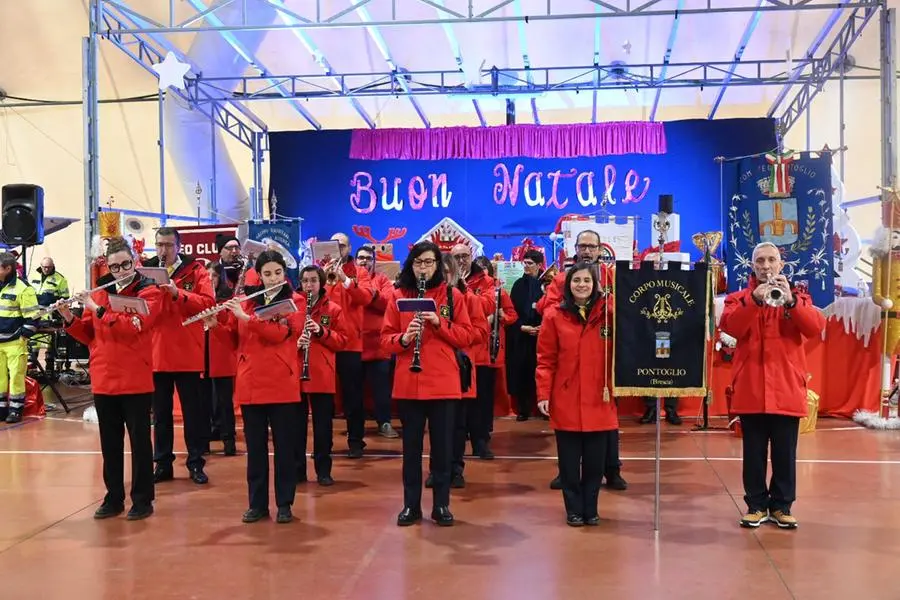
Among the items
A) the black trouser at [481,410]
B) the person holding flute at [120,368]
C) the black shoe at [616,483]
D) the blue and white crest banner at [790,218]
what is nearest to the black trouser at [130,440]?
the person holding flute at [120,368]

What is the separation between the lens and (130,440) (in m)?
4.91

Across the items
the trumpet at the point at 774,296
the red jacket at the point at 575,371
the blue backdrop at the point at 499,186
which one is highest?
the blue backdrop at the point at 499,186

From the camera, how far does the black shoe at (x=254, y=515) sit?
4809 mm

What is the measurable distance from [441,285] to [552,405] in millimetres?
904

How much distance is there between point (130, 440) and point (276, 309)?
4.03 ft

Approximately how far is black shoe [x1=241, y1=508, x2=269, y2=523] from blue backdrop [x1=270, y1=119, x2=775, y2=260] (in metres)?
10.3

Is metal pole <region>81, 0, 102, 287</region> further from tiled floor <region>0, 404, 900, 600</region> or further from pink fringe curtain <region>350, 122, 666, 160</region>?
pink fringe curtain <region>350, 122, 666, 160</region>

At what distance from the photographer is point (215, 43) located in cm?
1323

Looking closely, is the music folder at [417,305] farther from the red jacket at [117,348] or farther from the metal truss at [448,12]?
the metal truss at [448,12]

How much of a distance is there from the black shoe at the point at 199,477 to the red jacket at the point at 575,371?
2574 millimetres

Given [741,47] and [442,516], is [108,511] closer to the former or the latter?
[442,516]

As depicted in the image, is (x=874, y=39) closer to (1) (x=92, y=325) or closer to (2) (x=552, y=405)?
(2) (x=552, y=405)

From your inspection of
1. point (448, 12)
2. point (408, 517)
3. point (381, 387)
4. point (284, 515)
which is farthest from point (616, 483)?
point (448, 12)

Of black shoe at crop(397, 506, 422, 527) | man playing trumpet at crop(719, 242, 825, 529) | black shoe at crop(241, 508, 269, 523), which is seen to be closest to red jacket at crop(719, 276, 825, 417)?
man playing trumpet at crop(719, 242, 825, 529)
